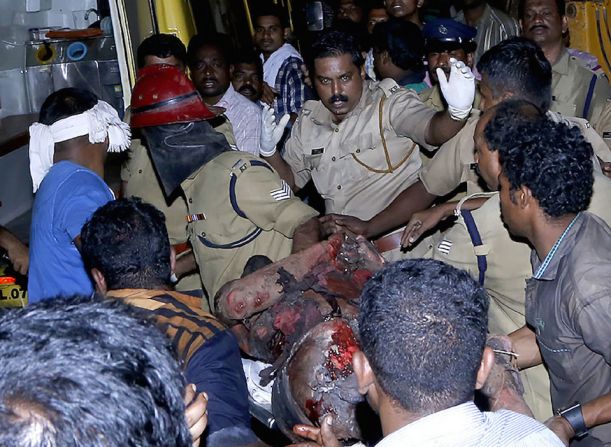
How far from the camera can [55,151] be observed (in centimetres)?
388

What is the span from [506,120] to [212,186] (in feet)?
4.78

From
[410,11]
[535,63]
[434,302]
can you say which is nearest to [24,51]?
[410,11]

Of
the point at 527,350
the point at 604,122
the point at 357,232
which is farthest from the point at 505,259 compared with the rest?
the point at 604,122

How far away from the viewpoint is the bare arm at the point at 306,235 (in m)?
3.80

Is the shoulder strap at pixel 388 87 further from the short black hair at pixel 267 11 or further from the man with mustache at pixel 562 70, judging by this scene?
the short black hair at pixel 267 11

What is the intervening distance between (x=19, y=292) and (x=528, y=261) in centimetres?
309

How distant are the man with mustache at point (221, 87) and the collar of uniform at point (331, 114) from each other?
106 cm

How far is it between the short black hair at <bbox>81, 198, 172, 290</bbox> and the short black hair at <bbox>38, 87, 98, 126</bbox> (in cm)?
98

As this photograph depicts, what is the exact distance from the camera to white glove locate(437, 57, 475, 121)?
398 cm

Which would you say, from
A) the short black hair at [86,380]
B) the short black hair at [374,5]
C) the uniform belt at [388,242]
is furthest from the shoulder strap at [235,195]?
the short black hair at [374,5]

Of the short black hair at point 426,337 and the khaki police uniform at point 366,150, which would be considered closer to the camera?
the short black hair at point 426,337

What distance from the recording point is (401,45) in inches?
215

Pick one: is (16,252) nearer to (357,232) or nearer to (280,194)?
(280,194)

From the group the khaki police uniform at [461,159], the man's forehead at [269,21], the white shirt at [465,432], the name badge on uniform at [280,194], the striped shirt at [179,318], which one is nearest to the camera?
the white shirt at [465,432]
